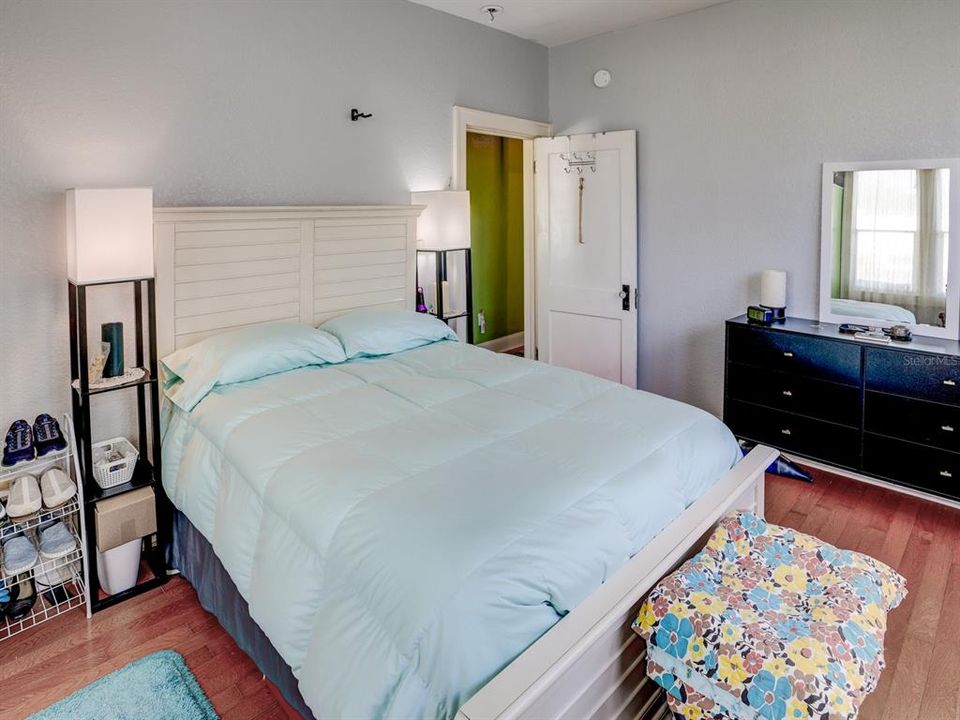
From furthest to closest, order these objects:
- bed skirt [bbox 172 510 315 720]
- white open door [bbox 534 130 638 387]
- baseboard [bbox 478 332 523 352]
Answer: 1. baseboard [bbox 478 332 523 352]
2. white open door [bbox 534 130 638 387]
3. bed skirt [bbox 172 510 315 720]

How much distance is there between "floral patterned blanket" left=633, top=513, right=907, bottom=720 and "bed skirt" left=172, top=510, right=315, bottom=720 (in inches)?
38.8

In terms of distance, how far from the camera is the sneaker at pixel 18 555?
7.13 ft

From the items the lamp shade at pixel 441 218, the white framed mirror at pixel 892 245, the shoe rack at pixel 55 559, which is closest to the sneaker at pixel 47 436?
the shoe rack at pixel 55 559

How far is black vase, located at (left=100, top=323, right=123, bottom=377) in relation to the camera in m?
2.45

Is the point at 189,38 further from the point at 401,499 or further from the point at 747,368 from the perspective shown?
the point at 747,368

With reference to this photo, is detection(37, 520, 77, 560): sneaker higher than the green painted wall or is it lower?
lower

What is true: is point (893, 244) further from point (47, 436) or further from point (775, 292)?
point (47, 436)

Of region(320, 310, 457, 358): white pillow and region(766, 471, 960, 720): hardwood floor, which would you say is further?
region(320, 310, 457, 358): white pillow

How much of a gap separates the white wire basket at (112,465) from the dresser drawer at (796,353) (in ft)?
10.1

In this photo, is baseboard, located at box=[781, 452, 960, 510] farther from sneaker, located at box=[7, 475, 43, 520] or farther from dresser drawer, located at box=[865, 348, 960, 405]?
sneaker, located at box=[7, 475, 43, 520]

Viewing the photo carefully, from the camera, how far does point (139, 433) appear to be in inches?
106

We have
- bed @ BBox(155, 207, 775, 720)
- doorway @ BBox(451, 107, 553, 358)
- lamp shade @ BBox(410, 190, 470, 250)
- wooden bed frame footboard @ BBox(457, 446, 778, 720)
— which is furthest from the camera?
doorway @ BBox(451, 107, 553, 358)

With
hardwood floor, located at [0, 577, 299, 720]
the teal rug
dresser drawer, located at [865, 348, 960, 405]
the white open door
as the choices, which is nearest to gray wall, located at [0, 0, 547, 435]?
hardwood floor, located at [0, 577, 299, 720]

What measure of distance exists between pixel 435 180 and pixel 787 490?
8.87 ft
